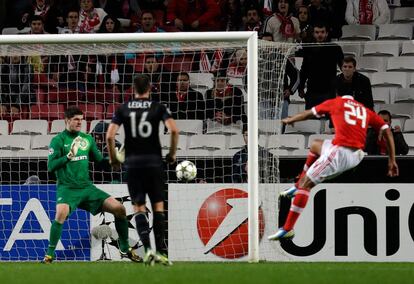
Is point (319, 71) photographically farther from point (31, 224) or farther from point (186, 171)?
point (31, 224)

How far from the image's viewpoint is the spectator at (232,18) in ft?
68.6

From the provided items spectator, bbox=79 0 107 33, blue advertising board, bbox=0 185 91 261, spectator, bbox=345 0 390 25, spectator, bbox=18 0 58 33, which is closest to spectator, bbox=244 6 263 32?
spectator, bbox=345 0 390 25

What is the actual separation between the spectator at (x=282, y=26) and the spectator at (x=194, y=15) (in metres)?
1.00

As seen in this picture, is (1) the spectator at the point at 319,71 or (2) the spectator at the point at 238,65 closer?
(2) the spectator at the point at 238,65

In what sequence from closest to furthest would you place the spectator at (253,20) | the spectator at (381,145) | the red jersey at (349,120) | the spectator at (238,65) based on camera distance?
1. the red jersey at (349,120)
2. the spectator at (381,145)
3. the spectator at (238,65)
4. the spectator at (253,20)

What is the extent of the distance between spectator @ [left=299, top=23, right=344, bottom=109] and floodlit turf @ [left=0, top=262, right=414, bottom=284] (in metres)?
5.25

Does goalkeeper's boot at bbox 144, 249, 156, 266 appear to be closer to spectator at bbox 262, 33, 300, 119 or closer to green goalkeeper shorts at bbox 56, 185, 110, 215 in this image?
green goalkeeper shorts at bbox 56, 185, 110, 215

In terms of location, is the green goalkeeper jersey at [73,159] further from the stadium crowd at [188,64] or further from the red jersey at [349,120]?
the red jersey at [349,120]

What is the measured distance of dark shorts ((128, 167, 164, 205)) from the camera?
13.2 meters

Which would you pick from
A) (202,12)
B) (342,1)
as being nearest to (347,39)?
(342,1)

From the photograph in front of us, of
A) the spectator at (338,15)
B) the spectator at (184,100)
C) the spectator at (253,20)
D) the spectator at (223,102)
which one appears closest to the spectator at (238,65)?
the spectator at (223,102)

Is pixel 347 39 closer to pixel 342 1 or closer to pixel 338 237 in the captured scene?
pixel 342 1

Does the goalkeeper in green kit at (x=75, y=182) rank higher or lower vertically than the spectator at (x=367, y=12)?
lower

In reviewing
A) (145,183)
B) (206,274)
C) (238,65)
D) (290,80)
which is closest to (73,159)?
(145,183)
